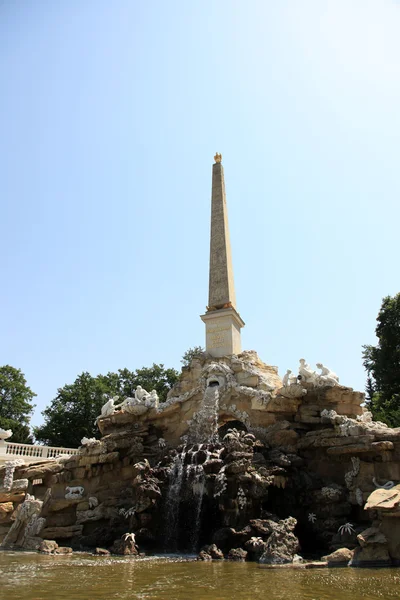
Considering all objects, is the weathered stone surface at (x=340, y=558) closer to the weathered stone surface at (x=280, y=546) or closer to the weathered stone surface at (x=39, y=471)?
the weathered stone surface at (x=280, y=546)

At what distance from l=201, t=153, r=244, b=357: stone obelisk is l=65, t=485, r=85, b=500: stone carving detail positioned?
7.19m

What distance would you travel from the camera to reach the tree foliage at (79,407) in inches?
1256

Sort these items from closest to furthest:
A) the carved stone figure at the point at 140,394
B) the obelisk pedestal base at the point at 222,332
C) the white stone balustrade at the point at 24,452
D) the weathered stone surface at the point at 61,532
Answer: the weathered stone surface at the point at 61,532 < the carved stone figure at the point at 140,394 < the white stone balustrade at the point at 24,452 < the obelisk pedestal base at the point at 222,332

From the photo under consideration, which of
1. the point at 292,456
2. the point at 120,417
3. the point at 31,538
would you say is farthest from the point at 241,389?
the point at 31,538

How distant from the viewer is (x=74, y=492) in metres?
16.9

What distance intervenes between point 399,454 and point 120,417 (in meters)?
10.2

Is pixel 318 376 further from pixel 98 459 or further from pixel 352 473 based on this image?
pixel 98 459

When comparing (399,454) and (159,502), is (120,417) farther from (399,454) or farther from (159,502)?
(399,454)

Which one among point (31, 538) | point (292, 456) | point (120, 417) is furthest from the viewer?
point (120, 417)

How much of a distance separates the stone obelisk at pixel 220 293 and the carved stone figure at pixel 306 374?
3.94 meters

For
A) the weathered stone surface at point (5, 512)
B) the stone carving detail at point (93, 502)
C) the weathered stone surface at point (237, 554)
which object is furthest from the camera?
the weathered stone surface at point (5, 512)

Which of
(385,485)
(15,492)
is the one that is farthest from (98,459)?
(385,485)

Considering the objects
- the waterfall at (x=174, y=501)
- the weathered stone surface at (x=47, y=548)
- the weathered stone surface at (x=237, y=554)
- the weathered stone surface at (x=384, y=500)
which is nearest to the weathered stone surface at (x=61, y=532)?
the weathered stone surface at (x=47, y=548)

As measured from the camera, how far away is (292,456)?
1408 centimetres
